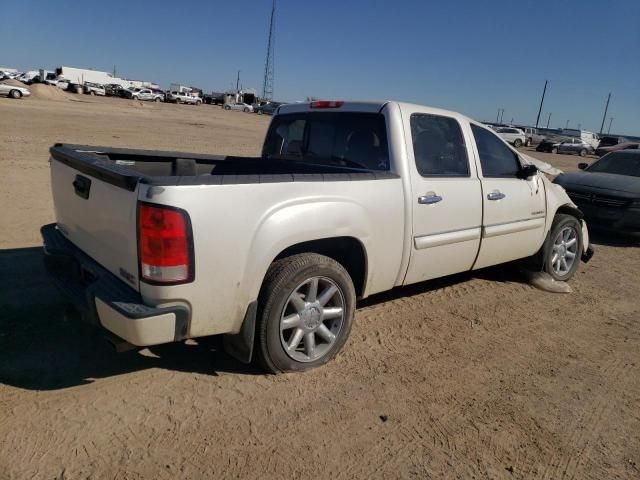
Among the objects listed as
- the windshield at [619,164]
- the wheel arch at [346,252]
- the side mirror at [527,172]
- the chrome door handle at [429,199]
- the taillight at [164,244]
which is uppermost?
the windshield at [619,164]

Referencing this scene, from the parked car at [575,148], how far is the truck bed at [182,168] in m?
41.7

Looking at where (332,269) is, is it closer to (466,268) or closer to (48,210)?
(466,268)

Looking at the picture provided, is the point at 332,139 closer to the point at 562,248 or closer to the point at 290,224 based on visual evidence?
the point at 290,224

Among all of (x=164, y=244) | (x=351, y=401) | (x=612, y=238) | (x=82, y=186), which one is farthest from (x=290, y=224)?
(x=612, y=238)

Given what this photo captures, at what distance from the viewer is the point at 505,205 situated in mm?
4785

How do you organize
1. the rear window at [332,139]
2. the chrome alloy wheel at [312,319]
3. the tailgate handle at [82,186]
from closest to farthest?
1. the tailgate handle at [82,186]
2. the chrome alloy wheel at [312,319]
3. the rear window at [332,139]

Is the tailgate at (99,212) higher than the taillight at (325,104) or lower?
lower

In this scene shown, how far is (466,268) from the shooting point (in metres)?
4.65

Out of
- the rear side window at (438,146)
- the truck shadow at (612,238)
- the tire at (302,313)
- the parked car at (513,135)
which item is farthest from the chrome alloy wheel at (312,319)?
the parked car at (513,135)

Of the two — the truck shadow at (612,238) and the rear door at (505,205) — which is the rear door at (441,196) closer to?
the rear door at (505,205)

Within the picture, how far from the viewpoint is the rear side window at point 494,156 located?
4676 mm

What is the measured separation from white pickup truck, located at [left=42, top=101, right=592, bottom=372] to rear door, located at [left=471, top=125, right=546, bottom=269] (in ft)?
A: 0.06

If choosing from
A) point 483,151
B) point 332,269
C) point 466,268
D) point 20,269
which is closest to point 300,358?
point 332,269

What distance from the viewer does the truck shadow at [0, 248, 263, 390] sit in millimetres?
3160
